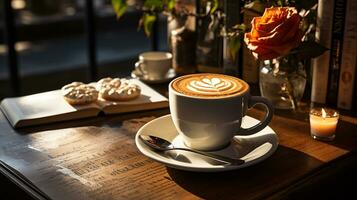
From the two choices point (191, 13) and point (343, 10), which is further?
point (191, 13)

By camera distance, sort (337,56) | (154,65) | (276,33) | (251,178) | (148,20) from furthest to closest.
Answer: (148,20)
(154,65)
(337,56)
(276,33)
(251,178)

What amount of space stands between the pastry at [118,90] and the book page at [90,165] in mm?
95

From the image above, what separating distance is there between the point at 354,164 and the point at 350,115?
6.9 inches

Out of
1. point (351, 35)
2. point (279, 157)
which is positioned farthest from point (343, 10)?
point (279, 157)

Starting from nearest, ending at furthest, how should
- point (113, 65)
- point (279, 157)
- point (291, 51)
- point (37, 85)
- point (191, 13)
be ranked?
point (279, 157) → point (291, 51) → point (191, 13) → point (37, 85) → point (113, 65)

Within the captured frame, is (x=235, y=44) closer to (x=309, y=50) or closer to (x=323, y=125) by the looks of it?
(x=309, y=50)

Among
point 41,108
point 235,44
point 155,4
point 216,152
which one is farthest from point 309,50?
point 41,108

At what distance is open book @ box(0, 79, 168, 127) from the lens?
98 cm

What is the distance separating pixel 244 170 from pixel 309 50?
1.04 ft

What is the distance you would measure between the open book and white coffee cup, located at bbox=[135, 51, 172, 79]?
0.12 meters

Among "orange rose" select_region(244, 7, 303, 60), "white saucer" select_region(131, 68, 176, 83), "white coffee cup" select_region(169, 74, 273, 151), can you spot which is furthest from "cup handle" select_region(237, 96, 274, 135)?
"white saucer" select_region(131, 68, 176, 83)

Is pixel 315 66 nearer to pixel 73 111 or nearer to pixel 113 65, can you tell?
pixel 73 111

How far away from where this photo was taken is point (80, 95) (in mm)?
1022

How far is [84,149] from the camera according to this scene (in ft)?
2.83
